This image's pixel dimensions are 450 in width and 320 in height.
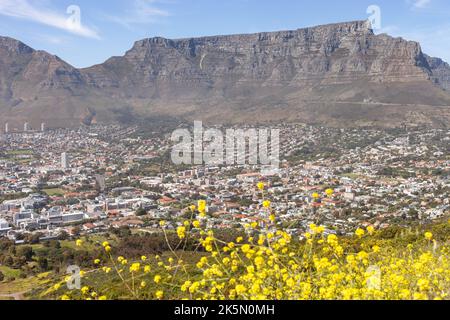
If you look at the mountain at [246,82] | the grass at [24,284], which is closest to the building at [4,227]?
the grass at [24,284]

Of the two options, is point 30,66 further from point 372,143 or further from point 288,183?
point 288,183

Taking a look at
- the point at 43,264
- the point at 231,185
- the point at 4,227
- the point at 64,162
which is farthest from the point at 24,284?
the point at 64,162

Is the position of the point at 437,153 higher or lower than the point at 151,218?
higher

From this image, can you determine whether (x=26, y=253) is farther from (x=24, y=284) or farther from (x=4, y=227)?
(x=4, y=227)

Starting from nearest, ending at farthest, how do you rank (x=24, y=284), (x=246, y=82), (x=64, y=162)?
(x=24, y=284) → (x=64, y=162) → (x=246, y=82)

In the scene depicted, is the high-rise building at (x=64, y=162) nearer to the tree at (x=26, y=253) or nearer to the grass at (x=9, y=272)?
the tree at (x=26, y=253)

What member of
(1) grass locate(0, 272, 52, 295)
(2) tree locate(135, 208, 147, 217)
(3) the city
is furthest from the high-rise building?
(1) grass locate(0, 272, 52, 295)

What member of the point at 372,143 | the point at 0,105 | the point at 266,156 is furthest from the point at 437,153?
the point at 0,105

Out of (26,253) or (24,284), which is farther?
(26,253)
